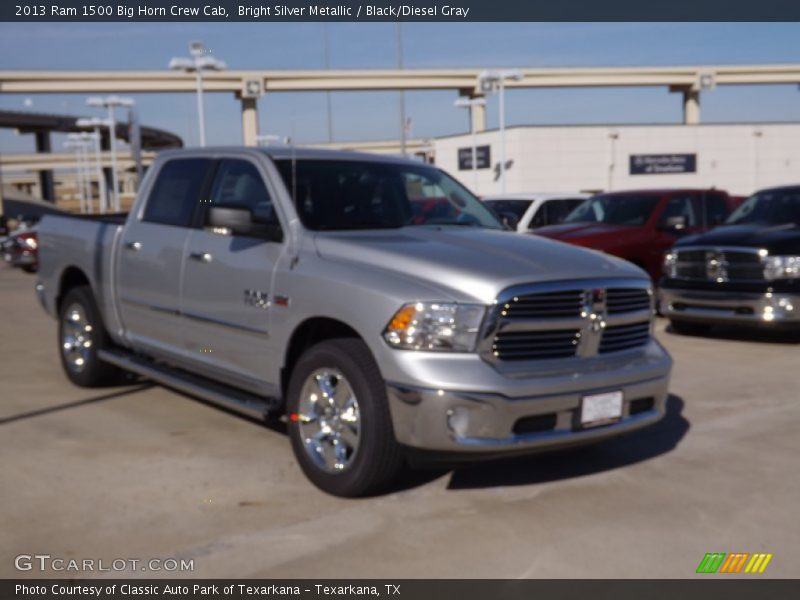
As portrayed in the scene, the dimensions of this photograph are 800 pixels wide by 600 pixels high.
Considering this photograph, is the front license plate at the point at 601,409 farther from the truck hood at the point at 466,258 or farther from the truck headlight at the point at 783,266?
the truck headlight at the point at 783,266

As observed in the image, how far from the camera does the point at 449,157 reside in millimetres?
47219

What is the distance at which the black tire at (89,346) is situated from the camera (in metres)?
7.56

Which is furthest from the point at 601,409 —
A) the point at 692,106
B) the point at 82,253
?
the point at 692,106

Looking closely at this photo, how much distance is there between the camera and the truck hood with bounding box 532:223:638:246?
12128mm

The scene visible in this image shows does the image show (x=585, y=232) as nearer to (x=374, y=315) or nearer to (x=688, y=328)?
(x=688, y=328)

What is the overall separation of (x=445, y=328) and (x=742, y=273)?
6383 millimetres

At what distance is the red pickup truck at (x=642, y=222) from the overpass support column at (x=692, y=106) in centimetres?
4820

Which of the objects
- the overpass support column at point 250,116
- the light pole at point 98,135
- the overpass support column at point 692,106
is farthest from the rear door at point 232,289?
the overpass support column at point 692,106

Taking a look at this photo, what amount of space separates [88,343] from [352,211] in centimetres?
302

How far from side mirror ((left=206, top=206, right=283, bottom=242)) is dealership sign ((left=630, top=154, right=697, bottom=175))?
43068mm

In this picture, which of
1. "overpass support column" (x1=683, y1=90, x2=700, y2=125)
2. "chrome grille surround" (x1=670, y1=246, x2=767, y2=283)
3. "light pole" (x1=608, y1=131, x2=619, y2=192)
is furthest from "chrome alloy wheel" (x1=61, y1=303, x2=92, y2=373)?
"overpass support column" (x1=683, y1=90, x2=700, y2=125)

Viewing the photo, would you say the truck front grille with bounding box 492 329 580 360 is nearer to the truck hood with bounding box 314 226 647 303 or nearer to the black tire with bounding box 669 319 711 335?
the truck hood with bounding box 314 226 647 303

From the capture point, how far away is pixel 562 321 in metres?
4.90

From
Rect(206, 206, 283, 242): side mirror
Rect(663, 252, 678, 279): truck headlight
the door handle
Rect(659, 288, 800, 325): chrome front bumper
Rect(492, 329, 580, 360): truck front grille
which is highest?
Rect(206, 206, 283, 242): side mirror
